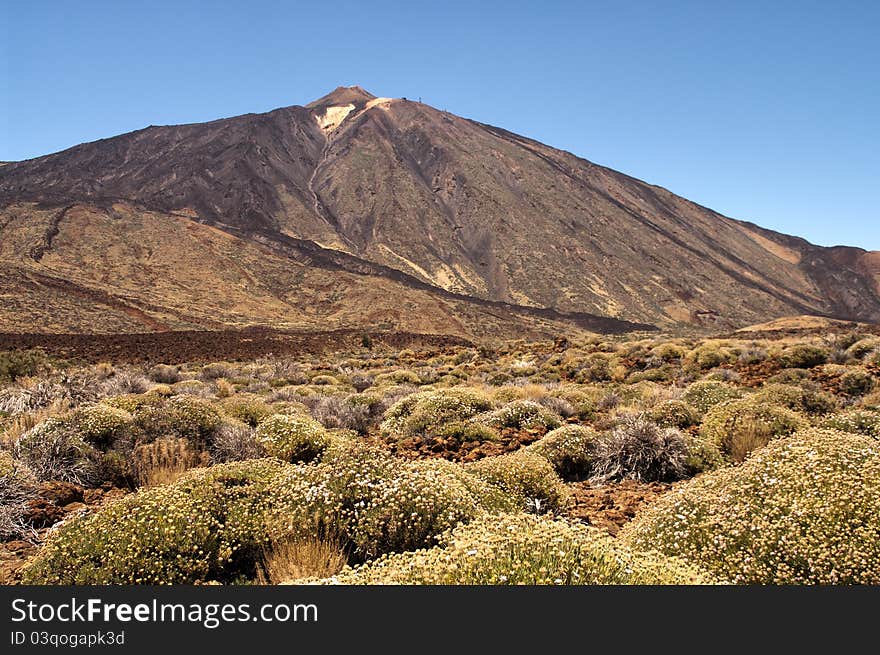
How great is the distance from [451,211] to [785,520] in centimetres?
11622

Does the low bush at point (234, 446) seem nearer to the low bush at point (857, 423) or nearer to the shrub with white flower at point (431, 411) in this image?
the shrub with white flower at point (431, 411)

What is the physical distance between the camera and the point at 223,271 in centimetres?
6762

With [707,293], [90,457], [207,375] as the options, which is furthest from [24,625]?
[707,293]

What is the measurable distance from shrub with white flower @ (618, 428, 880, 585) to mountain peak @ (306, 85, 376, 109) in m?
176

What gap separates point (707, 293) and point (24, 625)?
116 meters

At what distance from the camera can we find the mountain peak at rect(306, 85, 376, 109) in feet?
554

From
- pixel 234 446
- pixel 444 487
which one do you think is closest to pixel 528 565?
pixel 444 487

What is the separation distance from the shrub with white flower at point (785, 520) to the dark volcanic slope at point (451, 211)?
72946 mm

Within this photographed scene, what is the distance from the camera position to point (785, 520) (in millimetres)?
4113

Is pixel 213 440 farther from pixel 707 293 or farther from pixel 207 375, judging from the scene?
pixel 707 293

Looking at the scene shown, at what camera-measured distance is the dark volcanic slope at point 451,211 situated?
317 feet

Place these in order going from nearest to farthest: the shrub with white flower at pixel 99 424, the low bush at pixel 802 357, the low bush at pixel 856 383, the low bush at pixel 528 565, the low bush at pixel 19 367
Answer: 1. the low bush at pixel 528 565
2. the shrub with white flower at pixel 99 424
3. the low bush at pixel 856 383
4. the low bush at pixel 802 357
5. the low bush at pixel 19 367

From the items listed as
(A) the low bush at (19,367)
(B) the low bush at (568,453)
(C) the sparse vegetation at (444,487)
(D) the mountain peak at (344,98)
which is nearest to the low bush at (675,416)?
(C) the sparse vegetation at (444,487)

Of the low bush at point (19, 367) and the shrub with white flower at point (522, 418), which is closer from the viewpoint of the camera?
the shrub with white flower at point (522, 418)
